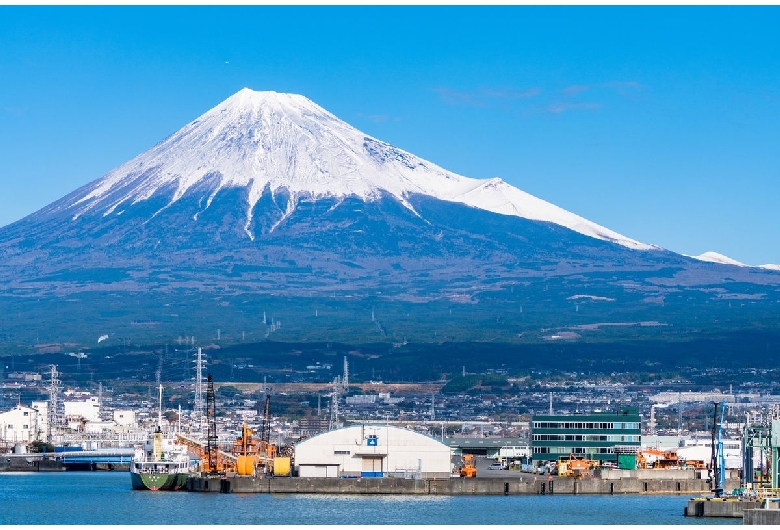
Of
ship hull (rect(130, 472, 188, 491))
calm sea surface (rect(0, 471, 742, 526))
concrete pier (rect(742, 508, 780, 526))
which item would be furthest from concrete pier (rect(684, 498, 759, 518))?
ship hull (rect(130, 472, 188, 491))

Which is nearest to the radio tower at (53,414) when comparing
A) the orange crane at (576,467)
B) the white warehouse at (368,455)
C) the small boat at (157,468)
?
the small boat at (157,468)

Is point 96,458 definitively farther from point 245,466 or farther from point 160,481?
point 160,481

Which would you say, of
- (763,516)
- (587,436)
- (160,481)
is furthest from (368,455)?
(763,516)

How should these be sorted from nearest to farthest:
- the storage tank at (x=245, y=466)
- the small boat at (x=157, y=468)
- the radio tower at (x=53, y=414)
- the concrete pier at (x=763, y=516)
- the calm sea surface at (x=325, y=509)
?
the concrete pier at (x=763, y=516), the calm sea surface at (x=325, y=509), the small boat at (x=157, y=468), the storage tank at (x=245, y=466), the radio tower at (x=53, y=414)

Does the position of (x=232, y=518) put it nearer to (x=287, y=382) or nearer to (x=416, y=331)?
(x=287, y=382)

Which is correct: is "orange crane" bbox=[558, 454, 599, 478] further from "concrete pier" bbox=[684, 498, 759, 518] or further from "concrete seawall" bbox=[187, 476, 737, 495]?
"concrete pier" bbox=[684, 498, 759, 518]

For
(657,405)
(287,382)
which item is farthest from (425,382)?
(657,405)

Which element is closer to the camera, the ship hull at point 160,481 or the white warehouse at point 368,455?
the white warehouse at point 368,455

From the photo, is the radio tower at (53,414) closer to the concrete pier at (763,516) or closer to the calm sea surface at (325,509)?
the calm sea surface at (325,509)
